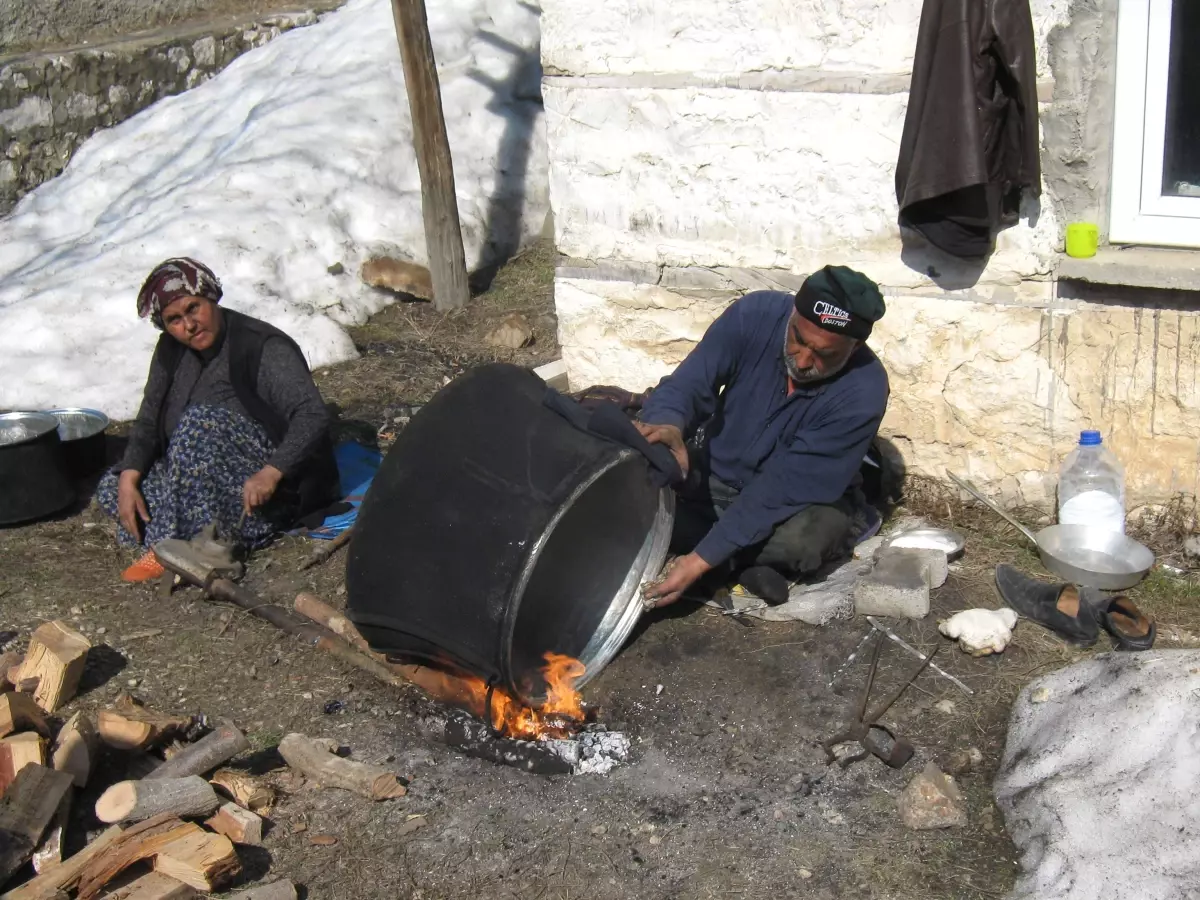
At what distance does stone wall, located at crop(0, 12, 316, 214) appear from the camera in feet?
28.2

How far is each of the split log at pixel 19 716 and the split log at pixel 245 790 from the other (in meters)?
0.60

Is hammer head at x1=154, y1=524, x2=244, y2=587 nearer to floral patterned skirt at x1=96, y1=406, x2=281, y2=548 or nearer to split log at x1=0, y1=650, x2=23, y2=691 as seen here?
floral patterned skirt at x1=96, y1=406, x2=281, y2=548

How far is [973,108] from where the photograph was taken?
4.36m

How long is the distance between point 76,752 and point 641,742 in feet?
5.52

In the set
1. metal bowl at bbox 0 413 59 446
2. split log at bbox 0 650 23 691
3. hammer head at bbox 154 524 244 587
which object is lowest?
split log at bbox 0 650 23 691

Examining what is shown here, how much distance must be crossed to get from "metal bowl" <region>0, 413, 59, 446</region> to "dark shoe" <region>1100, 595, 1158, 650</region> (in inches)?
183

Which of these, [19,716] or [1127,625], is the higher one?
[19,716]

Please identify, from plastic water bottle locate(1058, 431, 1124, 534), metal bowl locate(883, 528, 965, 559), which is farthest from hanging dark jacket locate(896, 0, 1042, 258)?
metal bowl locate(883, 528, 965, 559)

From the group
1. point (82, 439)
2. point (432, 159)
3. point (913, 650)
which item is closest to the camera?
point (913, 650)

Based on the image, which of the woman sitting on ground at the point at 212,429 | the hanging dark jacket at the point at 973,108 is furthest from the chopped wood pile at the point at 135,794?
the hanging dark jacket at the point at 973,108

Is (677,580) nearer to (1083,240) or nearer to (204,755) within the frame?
(204,755)

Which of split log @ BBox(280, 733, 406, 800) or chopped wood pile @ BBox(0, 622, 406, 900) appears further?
split log @ BBox(280, 733, 406, 800)

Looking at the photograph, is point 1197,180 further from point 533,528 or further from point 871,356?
point 533,528

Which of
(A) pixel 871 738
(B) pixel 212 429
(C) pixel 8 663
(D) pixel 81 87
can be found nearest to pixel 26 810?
(C) pixel 8 663
